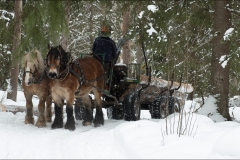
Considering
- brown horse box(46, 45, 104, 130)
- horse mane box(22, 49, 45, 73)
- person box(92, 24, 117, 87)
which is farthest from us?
person box(92, 24, 117, 87)

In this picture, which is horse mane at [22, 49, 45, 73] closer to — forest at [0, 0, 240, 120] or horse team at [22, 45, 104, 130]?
horse team at [22, 45, 104, 130]

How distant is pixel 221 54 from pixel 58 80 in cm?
437

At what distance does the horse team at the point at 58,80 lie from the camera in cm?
655

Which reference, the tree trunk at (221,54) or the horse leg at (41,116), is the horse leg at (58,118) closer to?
the horse leg at (41,116)

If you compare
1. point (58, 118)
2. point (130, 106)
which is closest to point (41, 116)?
point (58, 118)

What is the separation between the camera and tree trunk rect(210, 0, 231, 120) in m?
8.08

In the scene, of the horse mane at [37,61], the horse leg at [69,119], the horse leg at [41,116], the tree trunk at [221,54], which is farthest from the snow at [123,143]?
the tree trunk at [221,54]

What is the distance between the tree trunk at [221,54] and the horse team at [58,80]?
3150 mm

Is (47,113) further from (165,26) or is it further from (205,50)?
A: (205,50)

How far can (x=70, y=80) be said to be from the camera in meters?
6.82

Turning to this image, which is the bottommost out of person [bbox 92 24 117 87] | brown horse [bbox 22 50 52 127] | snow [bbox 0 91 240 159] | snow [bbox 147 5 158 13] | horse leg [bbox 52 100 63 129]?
snow [bbox 0 91 240 159]

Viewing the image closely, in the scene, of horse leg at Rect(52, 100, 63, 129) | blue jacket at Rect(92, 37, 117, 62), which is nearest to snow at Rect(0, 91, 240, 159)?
horse leg at Rect(52, 100, 63, 129)

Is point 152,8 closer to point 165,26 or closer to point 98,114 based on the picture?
point 165,26

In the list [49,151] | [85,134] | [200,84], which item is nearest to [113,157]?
[49,151]
